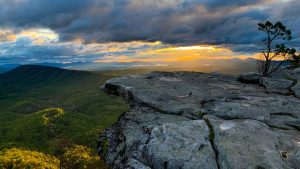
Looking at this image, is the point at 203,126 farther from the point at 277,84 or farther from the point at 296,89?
the point at 277,84

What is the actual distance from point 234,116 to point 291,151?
189 inches

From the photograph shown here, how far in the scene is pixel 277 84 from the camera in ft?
87.5

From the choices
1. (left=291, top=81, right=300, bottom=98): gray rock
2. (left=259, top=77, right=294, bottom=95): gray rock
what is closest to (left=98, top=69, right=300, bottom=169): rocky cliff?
(left=259, top=77, right=294, bottom=95): gray rock

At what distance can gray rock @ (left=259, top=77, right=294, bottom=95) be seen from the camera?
24766mm

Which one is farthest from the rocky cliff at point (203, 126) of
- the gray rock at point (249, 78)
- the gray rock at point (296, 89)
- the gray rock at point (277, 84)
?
the gray rock at point (249, 78)

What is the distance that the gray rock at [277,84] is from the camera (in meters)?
24.8

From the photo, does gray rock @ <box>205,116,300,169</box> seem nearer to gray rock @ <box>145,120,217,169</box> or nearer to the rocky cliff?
the rocky cliff

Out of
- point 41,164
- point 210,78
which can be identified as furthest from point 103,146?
point 41,164

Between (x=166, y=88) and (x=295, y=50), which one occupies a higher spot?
(x=295, y=50)

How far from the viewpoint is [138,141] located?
1471 cm

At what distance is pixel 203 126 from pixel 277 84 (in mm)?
14573

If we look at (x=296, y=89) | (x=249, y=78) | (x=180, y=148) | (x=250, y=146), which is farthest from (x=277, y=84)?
(x=180, y=148)

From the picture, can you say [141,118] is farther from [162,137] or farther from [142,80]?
[142,80]

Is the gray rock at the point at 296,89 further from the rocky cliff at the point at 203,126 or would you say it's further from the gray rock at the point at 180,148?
the gray rock at the point at 180,148
